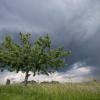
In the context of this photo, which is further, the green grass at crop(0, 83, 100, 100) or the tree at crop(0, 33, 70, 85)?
the tree at crop(0, 33, 70, 85)

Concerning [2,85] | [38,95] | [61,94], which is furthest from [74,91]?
[2,85]

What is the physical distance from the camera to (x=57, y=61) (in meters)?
54.7

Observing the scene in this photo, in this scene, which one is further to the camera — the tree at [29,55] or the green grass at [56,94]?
the tree at [29,55]

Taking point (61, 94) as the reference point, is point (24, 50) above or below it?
above

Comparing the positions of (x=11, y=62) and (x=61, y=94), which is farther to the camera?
(x=11, y=62)

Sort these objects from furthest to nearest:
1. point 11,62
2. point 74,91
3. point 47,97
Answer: point 11,62, point 74,91, point 47,97

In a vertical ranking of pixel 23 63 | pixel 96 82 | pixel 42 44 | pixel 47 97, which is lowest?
pixel 47 97

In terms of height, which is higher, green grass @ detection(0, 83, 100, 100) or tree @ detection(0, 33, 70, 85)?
tree @ detection(0, 33, 70, 85)

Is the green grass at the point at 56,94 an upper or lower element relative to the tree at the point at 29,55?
lower

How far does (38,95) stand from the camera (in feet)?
44.6

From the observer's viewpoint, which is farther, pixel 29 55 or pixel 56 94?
pixel 29 55

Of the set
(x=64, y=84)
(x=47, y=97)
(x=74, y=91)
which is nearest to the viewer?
(x=47, y=97)

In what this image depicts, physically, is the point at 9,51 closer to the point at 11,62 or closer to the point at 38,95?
the point at 11,62

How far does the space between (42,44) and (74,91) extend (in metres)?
39.8
